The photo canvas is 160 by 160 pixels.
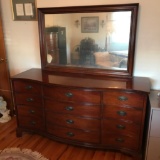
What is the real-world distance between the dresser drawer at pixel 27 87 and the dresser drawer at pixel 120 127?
844 mm

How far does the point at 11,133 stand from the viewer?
2551 mm

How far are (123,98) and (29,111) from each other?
3.93 feet

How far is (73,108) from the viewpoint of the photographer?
2014 mm

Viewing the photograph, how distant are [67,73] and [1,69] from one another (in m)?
1.17

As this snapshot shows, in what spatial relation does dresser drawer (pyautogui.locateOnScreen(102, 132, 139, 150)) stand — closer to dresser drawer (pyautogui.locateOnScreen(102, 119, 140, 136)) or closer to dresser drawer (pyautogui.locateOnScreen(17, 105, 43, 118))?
dresser drawer (pyautogui.locateOnScreen(102, 119, 140, 136))

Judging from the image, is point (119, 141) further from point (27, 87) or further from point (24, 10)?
point (24, 10)

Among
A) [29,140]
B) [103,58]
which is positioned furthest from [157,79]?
[29,140]

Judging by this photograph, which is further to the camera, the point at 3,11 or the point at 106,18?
the point at 3,11

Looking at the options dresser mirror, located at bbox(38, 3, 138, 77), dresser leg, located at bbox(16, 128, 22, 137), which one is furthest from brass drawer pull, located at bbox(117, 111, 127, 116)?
dresser leg, located at bbox(16, 128, 22, 137)

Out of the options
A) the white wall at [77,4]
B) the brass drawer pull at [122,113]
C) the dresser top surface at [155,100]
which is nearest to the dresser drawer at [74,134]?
the brass drawer pull at [122,113]

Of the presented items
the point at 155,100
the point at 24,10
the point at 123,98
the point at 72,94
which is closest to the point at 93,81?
the point at 72,94

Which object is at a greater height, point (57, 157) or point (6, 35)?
point (6, 35)

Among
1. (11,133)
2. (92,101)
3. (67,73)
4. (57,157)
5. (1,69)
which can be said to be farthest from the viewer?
(1,69)

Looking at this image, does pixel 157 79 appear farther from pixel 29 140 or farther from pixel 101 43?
pixel 29 140
